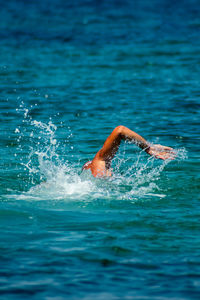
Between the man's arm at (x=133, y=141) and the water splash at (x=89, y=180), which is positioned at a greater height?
the man's arm at (x=133, y=141)

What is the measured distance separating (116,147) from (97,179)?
0.62 metres

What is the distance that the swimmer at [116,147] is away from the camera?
9352 millimetres

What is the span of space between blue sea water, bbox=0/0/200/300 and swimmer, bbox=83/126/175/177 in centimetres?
18

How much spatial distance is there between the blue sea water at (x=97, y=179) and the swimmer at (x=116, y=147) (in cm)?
18

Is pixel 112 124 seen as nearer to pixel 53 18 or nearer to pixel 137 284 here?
pixel 137 284

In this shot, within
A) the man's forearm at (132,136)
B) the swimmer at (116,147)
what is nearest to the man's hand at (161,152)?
the swimmer at (116,147)

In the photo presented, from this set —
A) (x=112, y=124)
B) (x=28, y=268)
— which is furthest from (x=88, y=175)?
(x=112, y=124)

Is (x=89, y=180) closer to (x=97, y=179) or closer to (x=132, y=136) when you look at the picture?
(x=97, y=179)

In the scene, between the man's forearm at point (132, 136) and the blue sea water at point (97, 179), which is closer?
the blue sea water at point (97, 179)

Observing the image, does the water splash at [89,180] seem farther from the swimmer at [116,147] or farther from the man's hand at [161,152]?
the man's hand at [161,152]

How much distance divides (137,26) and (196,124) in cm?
2050

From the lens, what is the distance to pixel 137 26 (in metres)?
34.1

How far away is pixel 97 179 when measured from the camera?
960cm

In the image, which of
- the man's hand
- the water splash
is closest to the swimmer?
the man's hand
